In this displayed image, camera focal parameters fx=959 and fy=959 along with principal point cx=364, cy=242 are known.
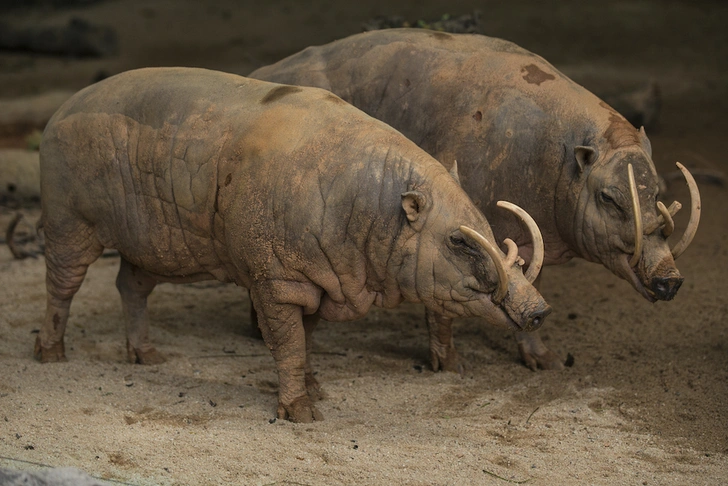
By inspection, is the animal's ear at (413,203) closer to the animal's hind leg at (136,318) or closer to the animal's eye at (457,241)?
the animal's eye at (457,241)

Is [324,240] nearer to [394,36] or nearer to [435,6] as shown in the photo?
[394,36]

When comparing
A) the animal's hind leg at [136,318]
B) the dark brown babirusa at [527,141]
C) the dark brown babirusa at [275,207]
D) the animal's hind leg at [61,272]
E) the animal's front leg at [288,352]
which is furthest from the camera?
the animal's hind leg at [136,318]

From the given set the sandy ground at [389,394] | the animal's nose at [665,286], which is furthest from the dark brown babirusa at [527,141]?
the sandy ground at [389,394]

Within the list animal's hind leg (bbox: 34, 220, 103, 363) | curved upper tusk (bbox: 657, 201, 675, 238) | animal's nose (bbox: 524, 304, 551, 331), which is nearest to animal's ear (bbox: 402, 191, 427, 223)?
animal's nose (bbox: 524, 304, 551, 331)

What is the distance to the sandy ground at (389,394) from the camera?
16.8 feet

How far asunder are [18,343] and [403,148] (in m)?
3.37

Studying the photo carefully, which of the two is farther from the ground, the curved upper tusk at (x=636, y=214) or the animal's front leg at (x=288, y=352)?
the curved upper tusk at (x=636, y=214)

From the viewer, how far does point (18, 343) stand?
6.93 metres

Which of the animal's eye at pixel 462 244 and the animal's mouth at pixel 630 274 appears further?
the animal's mouth at pixel 630 274

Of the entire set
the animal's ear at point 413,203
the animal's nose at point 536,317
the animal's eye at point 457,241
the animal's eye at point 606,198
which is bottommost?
the animal's nose at point 536,317

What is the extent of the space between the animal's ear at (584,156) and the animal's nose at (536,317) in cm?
128

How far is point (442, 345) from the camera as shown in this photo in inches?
265

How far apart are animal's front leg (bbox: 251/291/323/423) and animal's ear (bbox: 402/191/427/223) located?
918mm

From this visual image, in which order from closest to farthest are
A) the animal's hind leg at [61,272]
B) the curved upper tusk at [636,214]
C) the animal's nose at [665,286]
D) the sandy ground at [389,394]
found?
the sandy ground at [389,394], the curved upper tusk at [636,214], the animal's nose at [665,286], the animal's hind leg at [61,272]
